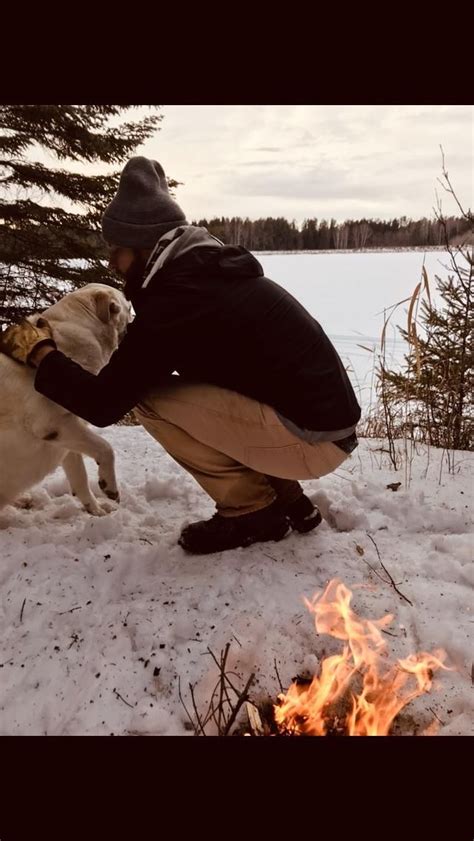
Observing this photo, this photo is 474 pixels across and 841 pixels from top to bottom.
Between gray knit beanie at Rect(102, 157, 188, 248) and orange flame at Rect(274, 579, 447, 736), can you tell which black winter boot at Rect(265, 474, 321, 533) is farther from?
gray knit beanie at Rect(102, 157, 188, 248)

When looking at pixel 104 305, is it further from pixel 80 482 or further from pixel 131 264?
pixel 80 482

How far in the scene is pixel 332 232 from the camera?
703 inches

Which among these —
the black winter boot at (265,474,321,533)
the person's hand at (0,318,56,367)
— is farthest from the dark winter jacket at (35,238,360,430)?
the black winter boot at (265,474,321,533)

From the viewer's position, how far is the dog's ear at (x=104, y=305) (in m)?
3.21

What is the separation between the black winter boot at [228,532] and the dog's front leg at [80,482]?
0.79 m

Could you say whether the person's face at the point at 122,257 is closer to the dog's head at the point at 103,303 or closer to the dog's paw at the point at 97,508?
the dog's head at the point at 103,303

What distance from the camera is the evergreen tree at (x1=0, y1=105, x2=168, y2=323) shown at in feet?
27.1

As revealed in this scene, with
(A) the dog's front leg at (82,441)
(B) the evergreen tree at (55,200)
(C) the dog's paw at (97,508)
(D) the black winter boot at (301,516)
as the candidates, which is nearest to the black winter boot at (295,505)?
(D) the black winter boot at (301,516)

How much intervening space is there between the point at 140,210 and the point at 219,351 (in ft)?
2.56

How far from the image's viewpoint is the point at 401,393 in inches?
217

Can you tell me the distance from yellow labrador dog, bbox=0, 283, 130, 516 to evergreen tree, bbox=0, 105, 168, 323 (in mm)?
6177
